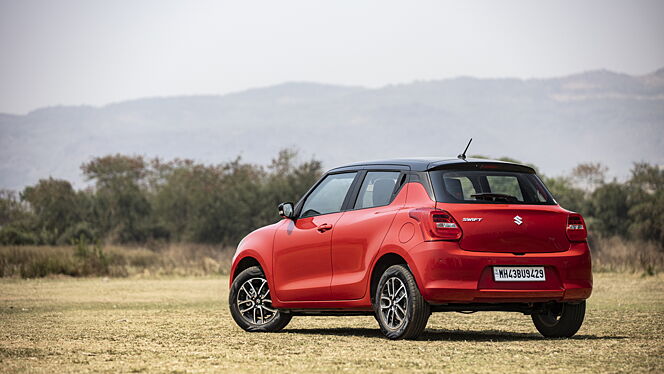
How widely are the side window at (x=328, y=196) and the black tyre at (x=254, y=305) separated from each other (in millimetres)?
1085

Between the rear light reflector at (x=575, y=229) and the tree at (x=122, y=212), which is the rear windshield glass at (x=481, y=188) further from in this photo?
the tree at (x=122, y=212)

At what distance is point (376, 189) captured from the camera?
40.3 ft

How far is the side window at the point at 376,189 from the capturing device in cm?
1211

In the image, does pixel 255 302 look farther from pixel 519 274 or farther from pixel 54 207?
pixel 54 207

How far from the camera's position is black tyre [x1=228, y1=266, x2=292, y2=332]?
1348 cm

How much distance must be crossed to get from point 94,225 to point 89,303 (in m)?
43.1

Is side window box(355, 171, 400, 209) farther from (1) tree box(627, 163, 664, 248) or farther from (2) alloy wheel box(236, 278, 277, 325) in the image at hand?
(1) tree box(627, 163, 664, 248)

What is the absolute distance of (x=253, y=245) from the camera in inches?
540

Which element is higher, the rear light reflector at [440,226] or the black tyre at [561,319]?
the rear light reflector at [440,226]

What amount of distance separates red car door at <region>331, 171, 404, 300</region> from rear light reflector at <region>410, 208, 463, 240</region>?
567 millimetres

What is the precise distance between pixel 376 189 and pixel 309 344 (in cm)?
186

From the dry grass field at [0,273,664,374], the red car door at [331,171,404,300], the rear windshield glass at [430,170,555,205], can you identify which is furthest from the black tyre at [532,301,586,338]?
the red car door at [331,171,404,300]

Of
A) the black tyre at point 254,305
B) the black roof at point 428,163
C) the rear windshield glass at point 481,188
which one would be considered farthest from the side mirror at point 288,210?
the rear windshield glass at point 481,188

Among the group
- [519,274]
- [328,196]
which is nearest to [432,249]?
[519,274]
